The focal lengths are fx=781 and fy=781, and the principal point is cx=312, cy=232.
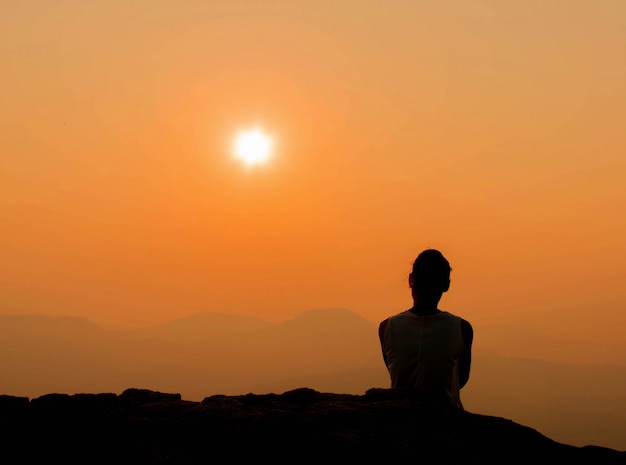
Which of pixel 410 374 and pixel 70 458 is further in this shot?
pixel 410 374

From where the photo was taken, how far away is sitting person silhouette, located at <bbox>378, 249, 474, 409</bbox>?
955 cm

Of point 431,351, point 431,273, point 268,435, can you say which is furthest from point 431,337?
point 268,435

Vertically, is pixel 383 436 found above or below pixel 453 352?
below

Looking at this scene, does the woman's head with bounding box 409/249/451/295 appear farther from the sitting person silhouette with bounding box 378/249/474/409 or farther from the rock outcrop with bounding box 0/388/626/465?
the rock outcrop with bounding box 0/388/626/465

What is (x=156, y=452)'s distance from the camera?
27.0ft

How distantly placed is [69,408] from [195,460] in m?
1.96

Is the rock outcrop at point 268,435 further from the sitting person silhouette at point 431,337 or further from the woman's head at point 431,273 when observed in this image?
the woman's head at point 431,273

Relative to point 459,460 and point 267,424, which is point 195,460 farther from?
point 459,460

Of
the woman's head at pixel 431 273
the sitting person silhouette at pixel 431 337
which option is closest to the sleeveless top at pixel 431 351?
the sitting person silhouette at pixel 431 337

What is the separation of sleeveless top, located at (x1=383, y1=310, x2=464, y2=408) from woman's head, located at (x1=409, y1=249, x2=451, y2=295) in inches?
13.5

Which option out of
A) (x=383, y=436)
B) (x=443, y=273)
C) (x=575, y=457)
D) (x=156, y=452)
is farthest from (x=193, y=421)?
(x=575, y=457)

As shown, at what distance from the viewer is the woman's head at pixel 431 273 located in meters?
9.51

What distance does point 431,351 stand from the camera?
31.5ft

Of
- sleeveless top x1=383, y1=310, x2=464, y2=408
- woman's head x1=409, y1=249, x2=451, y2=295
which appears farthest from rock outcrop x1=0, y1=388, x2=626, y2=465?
woman's head x1=409, y1=249, x2=451, y2=295
